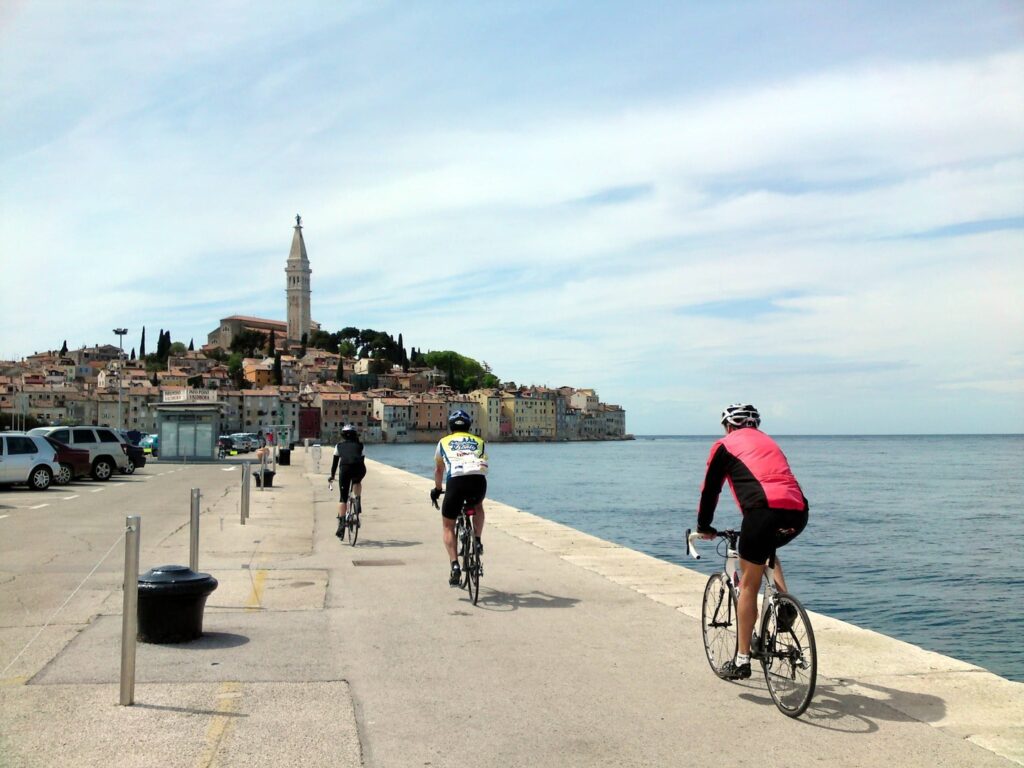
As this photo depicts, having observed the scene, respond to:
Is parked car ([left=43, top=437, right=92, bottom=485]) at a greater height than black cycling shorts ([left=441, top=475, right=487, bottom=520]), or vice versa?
black cycling shorts ([left=441, top=475, right=487, bottom=520])

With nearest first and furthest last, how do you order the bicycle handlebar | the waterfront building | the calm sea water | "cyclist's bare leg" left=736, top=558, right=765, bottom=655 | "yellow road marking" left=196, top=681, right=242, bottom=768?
"yellow road marking" left=196, top=681, right=242, bottom=768 < "cyclist's bare leg" left=736, top=558, right=765, bottom=655 < the bicycle handlebar < the calm sea water < the waterfront building

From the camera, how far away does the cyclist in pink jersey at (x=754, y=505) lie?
5.81 meters

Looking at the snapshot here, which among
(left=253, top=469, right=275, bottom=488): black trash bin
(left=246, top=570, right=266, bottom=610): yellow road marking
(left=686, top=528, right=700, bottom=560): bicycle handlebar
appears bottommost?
(left=253, top=469, right=275, bottom=488): black trash bin

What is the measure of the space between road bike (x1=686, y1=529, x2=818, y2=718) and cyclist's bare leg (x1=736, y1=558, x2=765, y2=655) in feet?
0.16

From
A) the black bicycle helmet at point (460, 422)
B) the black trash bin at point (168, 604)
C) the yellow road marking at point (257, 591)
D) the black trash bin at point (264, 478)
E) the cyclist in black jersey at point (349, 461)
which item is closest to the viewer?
the black trash bin at point (168, 604)

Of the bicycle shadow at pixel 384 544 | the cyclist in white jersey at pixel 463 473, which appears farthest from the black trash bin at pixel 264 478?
the cyclist in white jersey at pixel 463 473

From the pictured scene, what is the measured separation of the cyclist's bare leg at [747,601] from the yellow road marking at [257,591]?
4.90 m

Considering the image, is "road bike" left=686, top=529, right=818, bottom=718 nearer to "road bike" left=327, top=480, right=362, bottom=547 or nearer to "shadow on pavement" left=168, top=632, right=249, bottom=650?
"shadow on pavement" left=168, top=632, right=249, bottom=650

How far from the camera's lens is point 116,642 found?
7.55m

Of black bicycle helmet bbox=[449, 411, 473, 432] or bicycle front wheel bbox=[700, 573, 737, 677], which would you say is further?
black bicycle helmet bbox=[449, 411, 473, 432]

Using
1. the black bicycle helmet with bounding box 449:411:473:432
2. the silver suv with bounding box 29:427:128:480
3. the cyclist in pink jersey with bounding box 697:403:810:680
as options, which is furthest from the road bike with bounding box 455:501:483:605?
the silver suv with bounding box 29:427:128:480

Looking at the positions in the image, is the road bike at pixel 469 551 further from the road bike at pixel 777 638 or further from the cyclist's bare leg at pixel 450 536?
the road bike at pixel 777 638

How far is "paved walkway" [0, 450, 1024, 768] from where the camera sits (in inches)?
200

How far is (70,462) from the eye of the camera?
2992 centimetres
